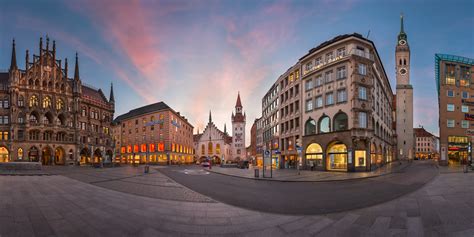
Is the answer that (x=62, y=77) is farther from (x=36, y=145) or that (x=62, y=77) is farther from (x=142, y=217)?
(x=142, y=217)

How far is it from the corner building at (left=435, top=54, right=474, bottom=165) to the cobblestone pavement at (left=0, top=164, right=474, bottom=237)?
5601cm

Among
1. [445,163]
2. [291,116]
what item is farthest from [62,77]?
[445,163]

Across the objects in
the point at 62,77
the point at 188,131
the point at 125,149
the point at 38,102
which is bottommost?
the point at 125,149

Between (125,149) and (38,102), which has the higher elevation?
(38,102)

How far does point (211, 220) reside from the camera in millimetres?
7309

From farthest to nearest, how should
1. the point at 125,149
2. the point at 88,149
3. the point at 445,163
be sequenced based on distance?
the point at 125,149
the point at 88,149
the point at 445,163

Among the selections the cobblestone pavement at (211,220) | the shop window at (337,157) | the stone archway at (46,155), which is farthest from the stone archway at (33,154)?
the shop window at (337,157)

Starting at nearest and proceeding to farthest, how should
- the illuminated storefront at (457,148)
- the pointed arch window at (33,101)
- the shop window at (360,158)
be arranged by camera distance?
the shop window at (360,158)
the illuminated storefront at (457,148)
the pointed arch window at (33,101)

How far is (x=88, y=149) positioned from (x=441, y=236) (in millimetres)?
78780

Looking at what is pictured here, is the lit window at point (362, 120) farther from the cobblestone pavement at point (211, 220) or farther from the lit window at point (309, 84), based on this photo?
the cobblestone pavement at point (211, 220)

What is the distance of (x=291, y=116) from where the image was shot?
43531mm

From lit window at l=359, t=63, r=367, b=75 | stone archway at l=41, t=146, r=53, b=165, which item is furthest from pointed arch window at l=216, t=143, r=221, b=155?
lit window at l=359, t=63, r=367, b=75

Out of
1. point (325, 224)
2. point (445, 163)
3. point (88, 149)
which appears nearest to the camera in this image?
point (325, 224)

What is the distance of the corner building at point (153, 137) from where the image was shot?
77.8 meters
